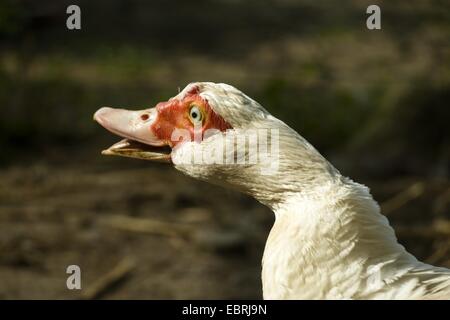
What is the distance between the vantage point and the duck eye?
2.72 meters

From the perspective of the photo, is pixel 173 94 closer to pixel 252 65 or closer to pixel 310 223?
pixel 252 65

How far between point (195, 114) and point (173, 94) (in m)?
4.62

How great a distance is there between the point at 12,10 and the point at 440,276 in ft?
14.6

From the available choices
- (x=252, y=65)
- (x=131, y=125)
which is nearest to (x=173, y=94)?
(x=252, y=65)

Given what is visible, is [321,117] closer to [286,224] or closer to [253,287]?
[253,287]

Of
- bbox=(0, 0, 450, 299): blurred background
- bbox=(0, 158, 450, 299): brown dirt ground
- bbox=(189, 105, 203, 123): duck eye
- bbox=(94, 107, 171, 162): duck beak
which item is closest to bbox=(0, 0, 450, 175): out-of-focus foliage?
bbox=(0, 0, 450, 299): blurred background

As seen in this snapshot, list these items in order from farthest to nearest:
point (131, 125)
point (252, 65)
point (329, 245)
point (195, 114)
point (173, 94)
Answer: point (252, 65) < point (173, 94) < point (131, 125) < point (195, 114) < point (329, 245)

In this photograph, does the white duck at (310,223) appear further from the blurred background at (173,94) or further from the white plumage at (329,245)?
the blurred background at (173,94)

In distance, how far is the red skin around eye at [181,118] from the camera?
8.79ft

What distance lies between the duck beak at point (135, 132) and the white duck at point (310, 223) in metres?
0.16

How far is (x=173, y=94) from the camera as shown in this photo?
7.32 metres

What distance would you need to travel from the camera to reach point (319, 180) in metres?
2.51

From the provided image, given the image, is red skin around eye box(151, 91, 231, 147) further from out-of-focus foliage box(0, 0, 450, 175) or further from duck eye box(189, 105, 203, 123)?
out-of-focus foliage box(0, 0, 450, 175)
